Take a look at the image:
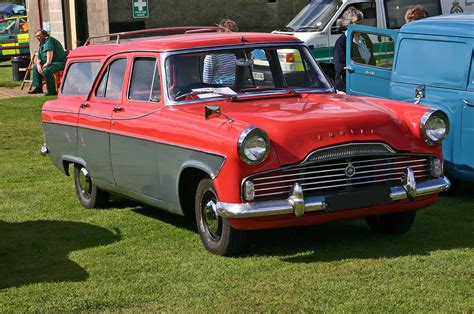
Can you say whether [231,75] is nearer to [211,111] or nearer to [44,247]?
[211,111]

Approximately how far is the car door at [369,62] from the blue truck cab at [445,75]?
1.43 feet

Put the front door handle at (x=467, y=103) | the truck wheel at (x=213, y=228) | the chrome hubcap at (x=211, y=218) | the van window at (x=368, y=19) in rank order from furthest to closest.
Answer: the van window at (x=368, y=19), the front door handle at (x=467, y=103), the chrome hubcap at (x=211, y=218), the truck wheel at (x=213, y=228)

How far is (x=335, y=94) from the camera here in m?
8.12

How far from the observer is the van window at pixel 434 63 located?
8.92 meters

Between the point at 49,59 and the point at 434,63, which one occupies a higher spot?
the point at 434,63

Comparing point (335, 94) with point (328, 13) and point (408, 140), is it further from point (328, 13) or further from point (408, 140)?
point (328, 13)

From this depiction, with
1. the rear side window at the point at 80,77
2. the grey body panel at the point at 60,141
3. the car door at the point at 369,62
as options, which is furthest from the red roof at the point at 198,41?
the car door at the point at 369,62

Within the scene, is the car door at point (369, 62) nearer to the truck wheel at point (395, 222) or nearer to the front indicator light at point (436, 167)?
the truck wheel at point (395, 222)

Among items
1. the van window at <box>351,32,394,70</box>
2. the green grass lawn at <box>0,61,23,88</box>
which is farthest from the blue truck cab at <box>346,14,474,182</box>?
the green grass lawn at <box>0,61,23,88</box>

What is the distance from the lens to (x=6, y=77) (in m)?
28.2

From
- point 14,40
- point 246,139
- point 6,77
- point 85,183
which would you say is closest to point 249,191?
point 246,139

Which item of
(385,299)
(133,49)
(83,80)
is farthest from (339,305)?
(83,80)

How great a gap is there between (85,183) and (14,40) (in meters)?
25.7

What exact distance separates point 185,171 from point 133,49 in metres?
1.64
